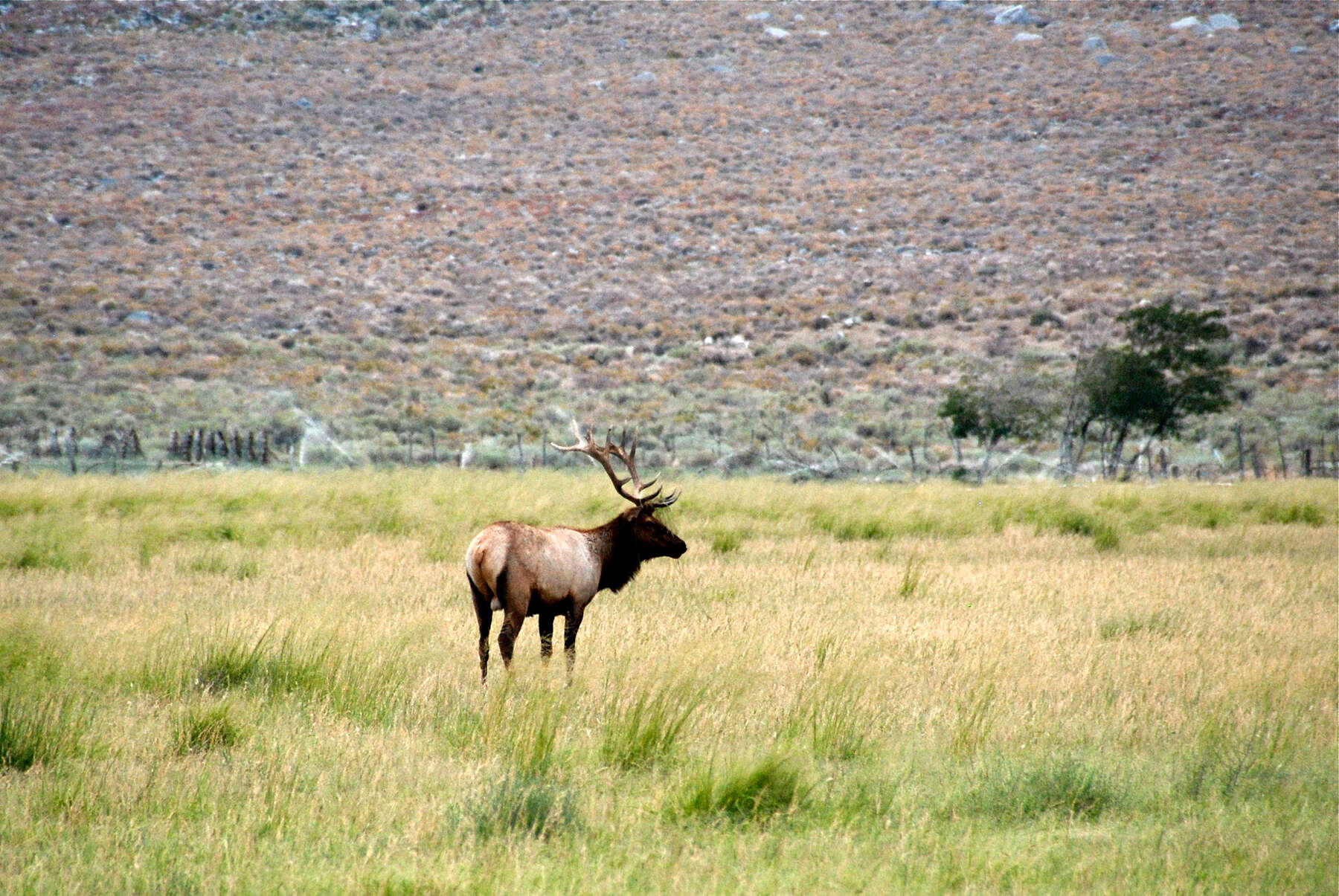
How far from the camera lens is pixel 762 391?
37250 millimetres

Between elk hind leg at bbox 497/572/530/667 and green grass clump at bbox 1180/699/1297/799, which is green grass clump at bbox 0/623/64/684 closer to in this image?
elk hind leg at bbox 497/572/530/667

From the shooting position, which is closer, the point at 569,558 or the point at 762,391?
the point at 569,558

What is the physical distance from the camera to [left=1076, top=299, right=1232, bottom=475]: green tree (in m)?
28.3

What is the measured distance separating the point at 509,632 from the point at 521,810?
2659 mm

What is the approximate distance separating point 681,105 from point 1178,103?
89.3 ft

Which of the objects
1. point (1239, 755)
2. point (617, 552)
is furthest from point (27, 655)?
point (1239, 755)

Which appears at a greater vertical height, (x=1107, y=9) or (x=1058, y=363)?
(x=1107, y=9)

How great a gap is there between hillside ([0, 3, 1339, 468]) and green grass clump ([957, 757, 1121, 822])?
76.5 feet

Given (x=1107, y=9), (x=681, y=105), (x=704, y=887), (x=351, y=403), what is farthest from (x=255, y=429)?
(x=1107, y=9)

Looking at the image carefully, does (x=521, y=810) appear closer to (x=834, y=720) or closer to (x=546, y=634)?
(x=834, y=720)

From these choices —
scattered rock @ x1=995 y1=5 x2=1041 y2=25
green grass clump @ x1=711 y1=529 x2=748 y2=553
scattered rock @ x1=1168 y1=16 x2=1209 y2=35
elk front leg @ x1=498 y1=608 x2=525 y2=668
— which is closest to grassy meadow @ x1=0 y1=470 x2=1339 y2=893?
elk front leg @ x1=498 y1=608 x2=525 y2=668

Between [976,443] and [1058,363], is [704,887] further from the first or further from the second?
[1058,363]

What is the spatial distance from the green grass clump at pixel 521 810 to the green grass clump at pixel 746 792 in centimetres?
56

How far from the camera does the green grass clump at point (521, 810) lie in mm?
4949
